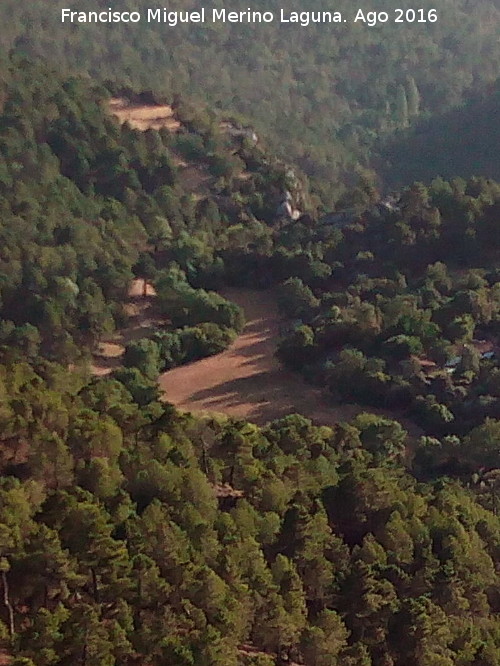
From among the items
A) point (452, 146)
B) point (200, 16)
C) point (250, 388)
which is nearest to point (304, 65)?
point (200, 16)

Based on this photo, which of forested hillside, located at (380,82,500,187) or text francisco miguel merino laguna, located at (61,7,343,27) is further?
text francisco miguel merino laguna, located at (61,7,343,27)

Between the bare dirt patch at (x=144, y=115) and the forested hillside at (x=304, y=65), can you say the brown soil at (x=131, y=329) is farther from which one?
the forested hillside at (x=304, y=65)

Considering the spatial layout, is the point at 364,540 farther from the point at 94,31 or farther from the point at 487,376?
the point at 94,31

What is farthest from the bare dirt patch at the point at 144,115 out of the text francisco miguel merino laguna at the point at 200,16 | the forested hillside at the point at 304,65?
the text francisco miguel merino laguna at the point at 200,16

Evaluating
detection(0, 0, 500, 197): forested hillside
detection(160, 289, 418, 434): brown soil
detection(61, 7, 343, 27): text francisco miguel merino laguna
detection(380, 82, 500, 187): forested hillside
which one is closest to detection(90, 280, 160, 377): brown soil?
detection(160, 289, 418, 434): brown soil

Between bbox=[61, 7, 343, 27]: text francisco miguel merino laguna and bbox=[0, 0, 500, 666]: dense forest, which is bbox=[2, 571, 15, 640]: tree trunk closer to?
bbox=[0, 0, 500, 666]: dense forest

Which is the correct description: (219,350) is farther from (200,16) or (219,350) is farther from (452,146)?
(200,16)

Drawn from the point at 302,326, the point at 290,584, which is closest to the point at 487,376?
the point at 302,326
